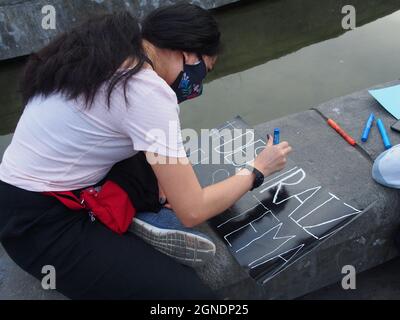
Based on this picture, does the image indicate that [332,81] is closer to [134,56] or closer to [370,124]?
[370,124]

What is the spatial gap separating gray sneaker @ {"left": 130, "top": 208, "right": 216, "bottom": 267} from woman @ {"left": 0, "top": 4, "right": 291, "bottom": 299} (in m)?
0.03

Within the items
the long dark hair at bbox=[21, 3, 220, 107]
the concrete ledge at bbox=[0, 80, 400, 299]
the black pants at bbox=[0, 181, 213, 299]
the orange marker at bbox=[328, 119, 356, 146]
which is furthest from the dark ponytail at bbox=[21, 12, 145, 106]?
the orange marker at bbox=[328, 119, 356, 146]

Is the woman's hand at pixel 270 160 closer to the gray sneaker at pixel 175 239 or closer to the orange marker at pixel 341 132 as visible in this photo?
the gray sneaker at pixel 175 239

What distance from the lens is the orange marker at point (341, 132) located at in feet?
6.68

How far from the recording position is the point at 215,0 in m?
4.92

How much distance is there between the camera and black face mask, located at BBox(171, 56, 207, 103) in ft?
4.85

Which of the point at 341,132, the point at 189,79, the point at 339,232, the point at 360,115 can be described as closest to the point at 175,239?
the point at 189,79

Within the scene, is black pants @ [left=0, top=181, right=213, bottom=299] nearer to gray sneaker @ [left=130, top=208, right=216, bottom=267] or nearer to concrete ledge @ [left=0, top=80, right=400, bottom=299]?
gray sneaker @ [left=130, top=208, right=216, bottom=267]

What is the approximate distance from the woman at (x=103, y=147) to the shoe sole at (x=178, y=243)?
26 millimetres

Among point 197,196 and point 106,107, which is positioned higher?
point 106,107

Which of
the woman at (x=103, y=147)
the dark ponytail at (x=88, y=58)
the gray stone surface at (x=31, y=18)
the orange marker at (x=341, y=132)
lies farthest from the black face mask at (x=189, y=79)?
the gray stone surface at (x=31, y=18)

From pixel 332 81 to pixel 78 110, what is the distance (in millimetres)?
3115

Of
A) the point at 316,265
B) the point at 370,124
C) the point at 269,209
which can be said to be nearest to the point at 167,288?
the point at 269,209

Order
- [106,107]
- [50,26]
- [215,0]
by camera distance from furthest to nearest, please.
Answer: [215,0]
[50,26]
[106,107]
